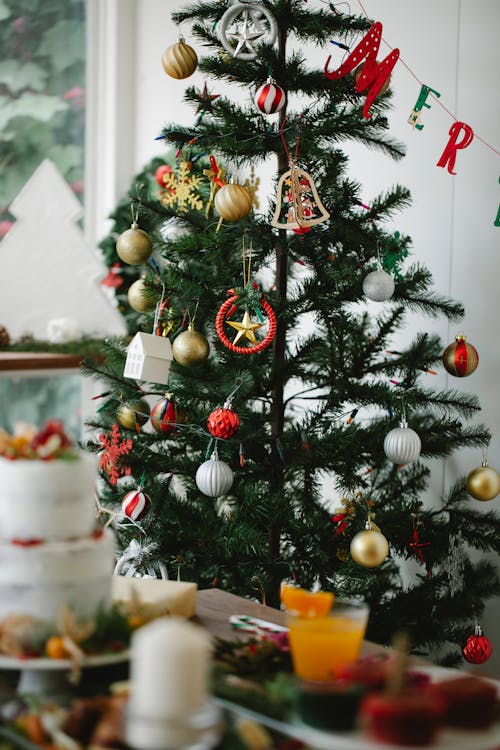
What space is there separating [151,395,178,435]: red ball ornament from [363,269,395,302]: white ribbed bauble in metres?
0.42

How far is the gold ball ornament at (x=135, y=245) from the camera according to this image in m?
1.89

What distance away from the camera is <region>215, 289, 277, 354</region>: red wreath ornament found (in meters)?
1.69

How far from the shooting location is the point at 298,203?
5.42 feet

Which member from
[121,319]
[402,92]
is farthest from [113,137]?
[402,92]

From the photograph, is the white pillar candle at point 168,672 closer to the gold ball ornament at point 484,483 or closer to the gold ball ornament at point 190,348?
the gold ball ornament at point 190,348

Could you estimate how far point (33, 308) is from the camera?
9.48 ft

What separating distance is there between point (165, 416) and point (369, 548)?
450 millimetres

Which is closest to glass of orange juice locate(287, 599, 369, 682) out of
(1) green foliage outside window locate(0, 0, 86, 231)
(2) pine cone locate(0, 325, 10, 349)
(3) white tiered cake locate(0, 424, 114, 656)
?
(3) white tiered cake locate(0, 424, 114, 656)

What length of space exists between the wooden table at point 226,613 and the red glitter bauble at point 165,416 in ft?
1.62

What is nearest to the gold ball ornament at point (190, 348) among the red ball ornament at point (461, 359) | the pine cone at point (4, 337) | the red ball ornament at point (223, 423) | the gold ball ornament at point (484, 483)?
the red ball ornament at point (223, 423)

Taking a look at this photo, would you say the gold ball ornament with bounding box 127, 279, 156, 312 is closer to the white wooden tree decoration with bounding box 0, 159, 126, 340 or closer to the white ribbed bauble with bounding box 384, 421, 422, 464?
the white ribbed bauble with bounding box 384, 421, 422, 464

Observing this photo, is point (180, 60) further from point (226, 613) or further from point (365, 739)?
point (365, 739)

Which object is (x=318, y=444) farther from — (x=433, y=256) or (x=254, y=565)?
(x=433, y=256)

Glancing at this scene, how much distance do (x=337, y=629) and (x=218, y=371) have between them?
0.96 meters
